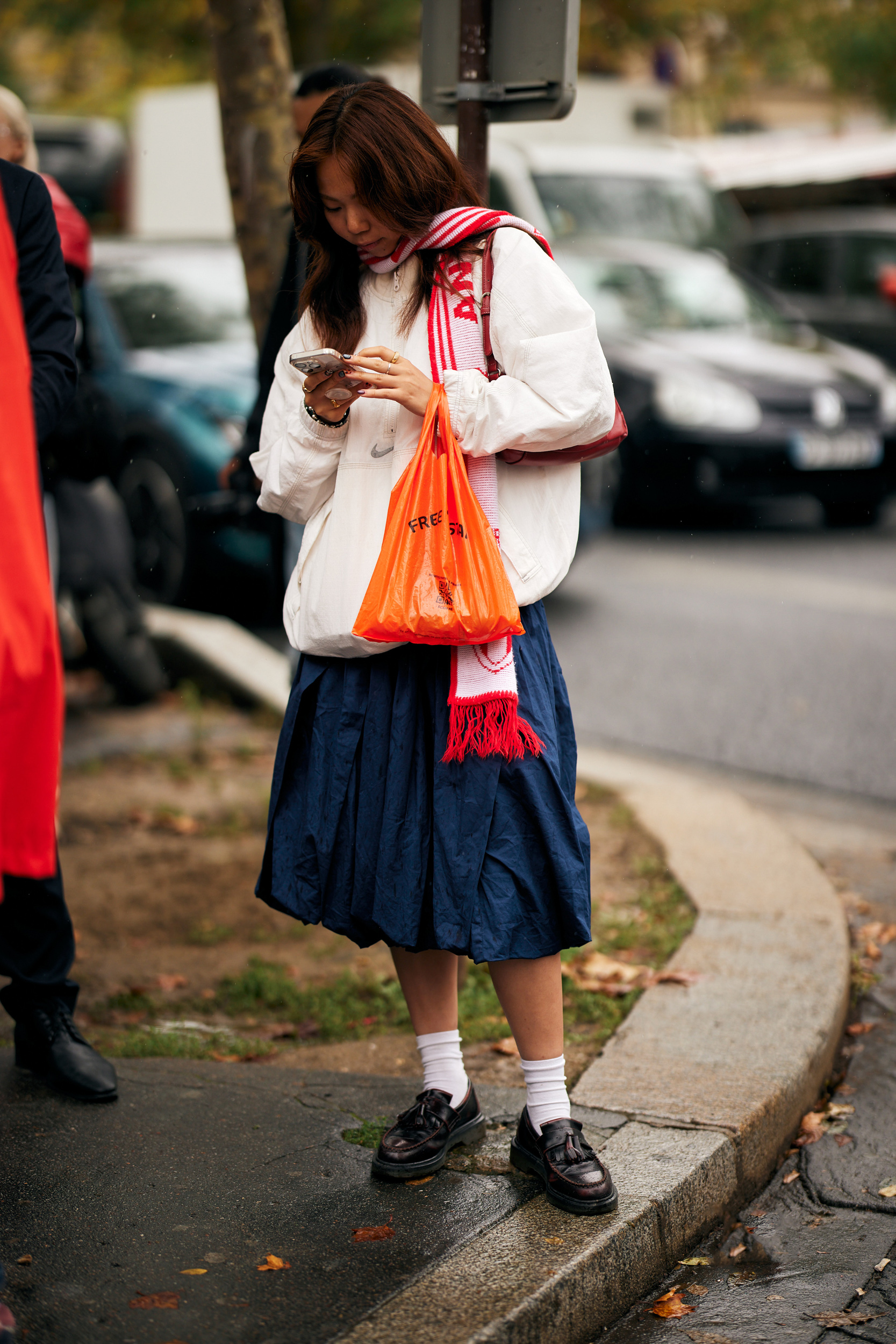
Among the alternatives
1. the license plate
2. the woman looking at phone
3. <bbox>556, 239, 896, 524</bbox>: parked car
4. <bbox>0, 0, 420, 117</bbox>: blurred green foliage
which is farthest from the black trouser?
<bbox>0, 0, 420, 117</bbox>: blurred green foliage

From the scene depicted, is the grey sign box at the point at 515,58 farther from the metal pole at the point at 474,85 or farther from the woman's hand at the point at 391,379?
the woman's hand at the point at 391,379

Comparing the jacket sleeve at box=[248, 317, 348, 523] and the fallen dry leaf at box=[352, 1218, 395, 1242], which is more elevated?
the jacket sleeve at box=[248, 317, 348, 523]

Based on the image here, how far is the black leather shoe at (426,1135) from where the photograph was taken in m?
2.64

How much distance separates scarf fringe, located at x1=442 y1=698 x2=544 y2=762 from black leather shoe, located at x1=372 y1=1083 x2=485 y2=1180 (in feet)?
2.27

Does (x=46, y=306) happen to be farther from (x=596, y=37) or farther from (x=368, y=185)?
(x=596, y=37)

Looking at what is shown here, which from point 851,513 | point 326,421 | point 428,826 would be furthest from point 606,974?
point 851,513

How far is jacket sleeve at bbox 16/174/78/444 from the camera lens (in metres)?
2.67

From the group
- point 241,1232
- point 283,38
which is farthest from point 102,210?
point 241,1232

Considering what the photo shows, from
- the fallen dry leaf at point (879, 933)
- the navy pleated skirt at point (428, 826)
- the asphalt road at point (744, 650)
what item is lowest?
the asphalt road at point (744, 650)

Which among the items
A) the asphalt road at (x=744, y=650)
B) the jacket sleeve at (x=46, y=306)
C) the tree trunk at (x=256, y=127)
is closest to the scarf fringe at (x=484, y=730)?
the jacket sleeve at (x=46, y=306)

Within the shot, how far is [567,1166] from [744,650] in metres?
4.80

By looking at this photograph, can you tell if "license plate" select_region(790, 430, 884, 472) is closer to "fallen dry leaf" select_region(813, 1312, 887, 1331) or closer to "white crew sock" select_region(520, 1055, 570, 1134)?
"white crew sock" select_region(520, 1055, 570, 1134)

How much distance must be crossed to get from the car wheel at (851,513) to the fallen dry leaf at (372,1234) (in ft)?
27.6

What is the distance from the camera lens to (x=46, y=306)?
2.71 meters
